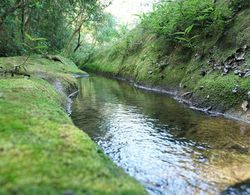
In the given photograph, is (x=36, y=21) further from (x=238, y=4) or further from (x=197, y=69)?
(x=238, y=4)

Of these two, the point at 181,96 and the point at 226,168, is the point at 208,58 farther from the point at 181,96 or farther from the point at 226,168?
the point at 226,168

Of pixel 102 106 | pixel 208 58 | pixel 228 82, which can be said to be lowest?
pixel 102 106

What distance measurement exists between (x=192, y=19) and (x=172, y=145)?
→ 37.4ft

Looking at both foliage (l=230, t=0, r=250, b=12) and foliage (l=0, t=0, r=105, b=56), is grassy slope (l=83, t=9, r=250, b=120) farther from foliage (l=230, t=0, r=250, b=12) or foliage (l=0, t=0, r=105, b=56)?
foliage (l=0, t=0, r=105, b=56)

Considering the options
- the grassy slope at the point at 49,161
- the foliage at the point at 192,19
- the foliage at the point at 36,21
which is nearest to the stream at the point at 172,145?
the grassy slope at the point at 49,161

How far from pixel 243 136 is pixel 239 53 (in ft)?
19.1

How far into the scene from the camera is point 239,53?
13.9 meters

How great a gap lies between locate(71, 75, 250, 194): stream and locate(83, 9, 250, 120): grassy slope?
3.64 ft

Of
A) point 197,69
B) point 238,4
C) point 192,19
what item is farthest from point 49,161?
point 192,19

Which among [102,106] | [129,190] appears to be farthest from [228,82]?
[129,190]

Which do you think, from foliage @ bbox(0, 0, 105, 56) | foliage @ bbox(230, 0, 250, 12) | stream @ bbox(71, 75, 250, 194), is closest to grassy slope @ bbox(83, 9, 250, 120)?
foliage @ bbox(230, 0, 250, 12)

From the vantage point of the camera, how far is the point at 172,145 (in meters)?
8.35

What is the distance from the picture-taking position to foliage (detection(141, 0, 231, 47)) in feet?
53.3

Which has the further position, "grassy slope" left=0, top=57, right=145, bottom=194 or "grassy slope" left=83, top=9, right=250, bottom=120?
"grassy slope" left=83, top=9, right=250, bottom=120
